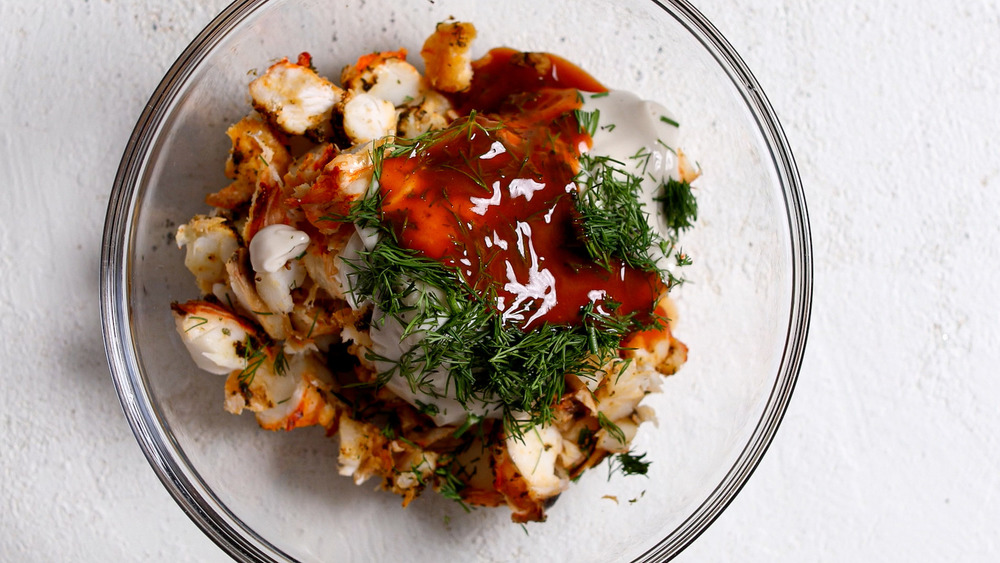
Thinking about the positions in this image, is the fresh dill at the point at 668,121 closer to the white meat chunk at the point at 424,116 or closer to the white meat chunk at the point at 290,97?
the white meat chunk at the point at 424,116

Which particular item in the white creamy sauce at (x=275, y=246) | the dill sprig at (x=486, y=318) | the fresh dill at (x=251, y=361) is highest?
the white creamy sauce at (x=275, y=246)

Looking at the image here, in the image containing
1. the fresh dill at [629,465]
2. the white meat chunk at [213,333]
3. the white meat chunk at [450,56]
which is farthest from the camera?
the fresh dill at [629,465]

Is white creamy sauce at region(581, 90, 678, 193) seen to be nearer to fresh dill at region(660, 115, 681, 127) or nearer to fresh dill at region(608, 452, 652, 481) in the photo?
fresh dill at region(660, 115, 681, 127)

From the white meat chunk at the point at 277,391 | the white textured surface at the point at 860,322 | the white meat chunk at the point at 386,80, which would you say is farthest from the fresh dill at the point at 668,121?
the white meat chunk at the point at 277,391


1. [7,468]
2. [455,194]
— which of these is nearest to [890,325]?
[455,194]

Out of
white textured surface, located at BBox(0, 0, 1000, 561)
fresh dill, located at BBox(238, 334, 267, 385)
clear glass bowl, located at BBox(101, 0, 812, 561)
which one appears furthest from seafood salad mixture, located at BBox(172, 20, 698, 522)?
white textured surface, located at BBox(0, 0, 1000, 561)

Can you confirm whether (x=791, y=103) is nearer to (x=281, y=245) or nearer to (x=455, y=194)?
(x=455, y=194)

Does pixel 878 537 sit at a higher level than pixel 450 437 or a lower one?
lower
